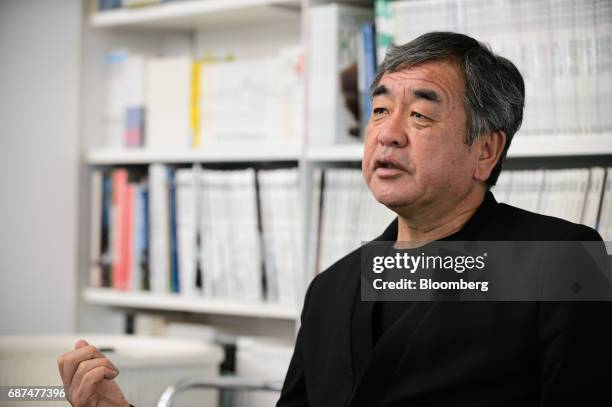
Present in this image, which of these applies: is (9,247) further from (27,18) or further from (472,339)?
(472,339)

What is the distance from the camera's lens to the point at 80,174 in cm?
274

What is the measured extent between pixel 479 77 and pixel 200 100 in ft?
4.18

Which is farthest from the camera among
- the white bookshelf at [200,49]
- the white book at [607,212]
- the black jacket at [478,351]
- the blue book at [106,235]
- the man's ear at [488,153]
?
the blue book at [106,235]

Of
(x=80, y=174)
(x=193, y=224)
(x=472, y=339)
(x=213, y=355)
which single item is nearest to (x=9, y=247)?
(x=80, y=174)

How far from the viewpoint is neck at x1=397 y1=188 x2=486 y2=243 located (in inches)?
58.8

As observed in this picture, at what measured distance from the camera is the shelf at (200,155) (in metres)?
2.39

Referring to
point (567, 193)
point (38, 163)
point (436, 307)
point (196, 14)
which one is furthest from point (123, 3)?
point (436, 307)

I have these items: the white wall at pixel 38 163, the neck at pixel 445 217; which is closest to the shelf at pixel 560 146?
the neck at pixel 445 217

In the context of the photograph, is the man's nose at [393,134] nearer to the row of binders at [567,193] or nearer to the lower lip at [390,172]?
the lower lip at [390,172]

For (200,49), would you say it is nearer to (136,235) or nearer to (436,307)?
(136,235)

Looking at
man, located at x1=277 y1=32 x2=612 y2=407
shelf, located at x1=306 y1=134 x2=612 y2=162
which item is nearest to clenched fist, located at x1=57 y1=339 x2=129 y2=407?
man, located at x1=277 y1=32 x2=612 y2=407

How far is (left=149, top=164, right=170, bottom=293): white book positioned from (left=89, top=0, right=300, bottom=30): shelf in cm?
44

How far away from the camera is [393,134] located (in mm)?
1457

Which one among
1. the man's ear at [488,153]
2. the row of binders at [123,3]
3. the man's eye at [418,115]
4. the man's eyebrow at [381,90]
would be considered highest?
the row of binders at [123,3]
